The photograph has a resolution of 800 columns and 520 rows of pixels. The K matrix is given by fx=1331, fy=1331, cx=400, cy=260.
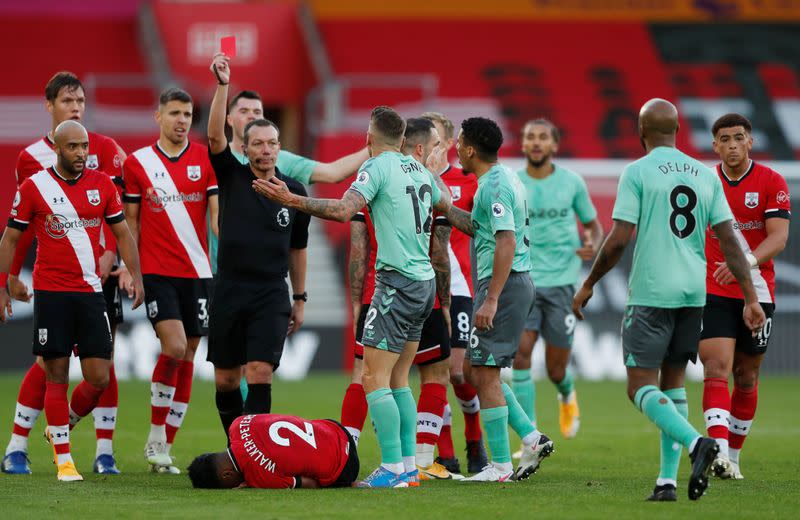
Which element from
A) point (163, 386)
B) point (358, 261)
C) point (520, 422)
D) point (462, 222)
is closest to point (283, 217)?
point (358, 261)

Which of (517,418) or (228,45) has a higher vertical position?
(228,45)

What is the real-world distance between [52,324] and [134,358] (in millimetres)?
9927

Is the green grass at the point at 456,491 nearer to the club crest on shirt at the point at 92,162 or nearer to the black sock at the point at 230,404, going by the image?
the black sock at the point at 230,404

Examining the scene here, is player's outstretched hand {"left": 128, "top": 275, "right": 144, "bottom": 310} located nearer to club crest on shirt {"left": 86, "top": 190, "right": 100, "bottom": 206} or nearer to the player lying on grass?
club crest on shirt {"left": 86, "top": 190, "right": 100, "bottom": 206}

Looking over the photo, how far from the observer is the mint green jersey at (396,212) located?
8.26 metres

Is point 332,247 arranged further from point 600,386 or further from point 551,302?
point 551,302

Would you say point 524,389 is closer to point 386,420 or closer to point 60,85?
point 386,420

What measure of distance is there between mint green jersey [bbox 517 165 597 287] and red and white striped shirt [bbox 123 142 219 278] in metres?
3.50

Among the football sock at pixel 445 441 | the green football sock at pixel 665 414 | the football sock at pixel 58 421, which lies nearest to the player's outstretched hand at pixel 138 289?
the football sock at pixel 58 421

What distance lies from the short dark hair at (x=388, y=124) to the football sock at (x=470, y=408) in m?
2.30

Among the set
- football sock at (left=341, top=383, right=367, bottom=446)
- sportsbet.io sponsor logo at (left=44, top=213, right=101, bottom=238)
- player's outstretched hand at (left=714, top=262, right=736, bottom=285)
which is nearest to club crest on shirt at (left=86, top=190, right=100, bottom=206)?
sportsbet.io sponsor logo at (left=44, top=213, right=101, bottom=238)

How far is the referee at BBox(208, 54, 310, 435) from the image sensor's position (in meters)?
8.83

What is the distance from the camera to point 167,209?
9906 millimetres

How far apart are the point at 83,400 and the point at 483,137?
341 cm
